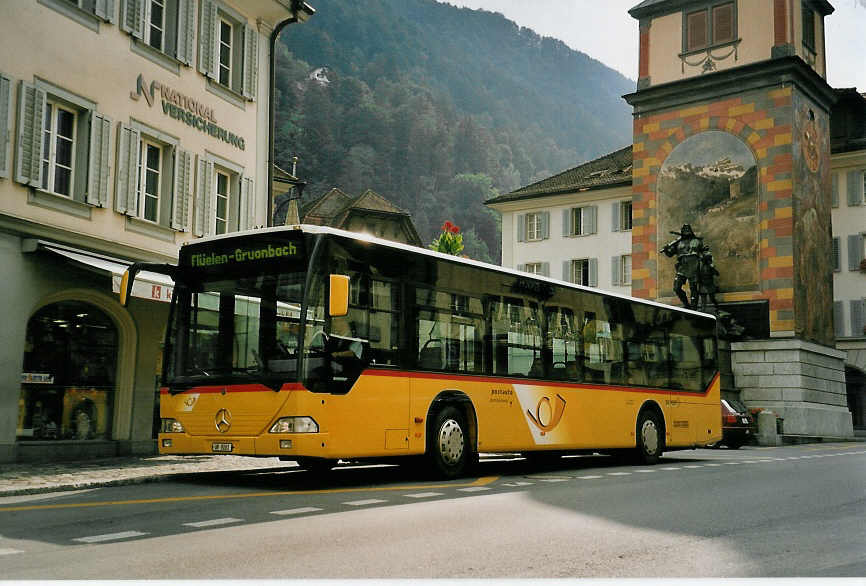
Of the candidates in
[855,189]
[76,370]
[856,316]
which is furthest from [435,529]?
[855,189]

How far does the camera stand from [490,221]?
338 feet

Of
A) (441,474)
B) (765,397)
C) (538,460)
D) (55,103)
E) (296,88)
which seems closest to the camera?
(441,474)

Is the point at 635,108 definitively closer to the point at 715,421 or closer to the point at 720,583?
the point at 715,421

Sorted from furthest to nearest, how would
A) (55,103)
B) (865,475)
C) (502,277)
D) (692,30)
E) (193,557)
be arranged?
1. (692,30)
2. (55,103)
3. (865,475)
4. (502,277)
5. (193,557)

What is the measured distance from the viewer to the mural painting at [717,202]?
3978 cm

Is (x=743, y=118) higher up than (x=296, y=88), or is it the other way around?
(x=296, y=88)

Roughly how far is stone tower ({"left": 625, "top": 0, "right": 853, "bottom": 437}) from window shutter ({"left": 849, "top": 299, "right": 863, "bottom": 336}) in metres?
8.01

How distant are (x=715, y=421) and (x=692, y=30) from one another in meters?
26.7

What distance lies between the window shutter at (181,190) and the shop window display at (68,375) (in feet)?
8.65

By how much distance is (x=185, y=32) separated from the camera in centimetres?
2027

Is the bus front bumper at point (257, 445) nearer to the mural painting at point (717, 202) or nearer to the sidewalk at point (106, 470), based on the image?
the sidewalk at point (106, 470)

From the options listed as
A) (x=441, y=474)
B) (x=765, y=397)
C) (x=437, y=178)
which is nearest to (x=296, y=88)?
(x=437, y=178)

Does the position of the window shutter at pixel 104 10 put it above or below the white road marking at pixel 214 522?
above

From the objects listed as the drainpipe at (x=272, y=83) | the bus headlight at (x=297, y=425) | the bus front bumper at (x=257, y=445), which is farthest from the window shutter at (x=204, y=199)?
the bus headlight at (x=297, y=425)
